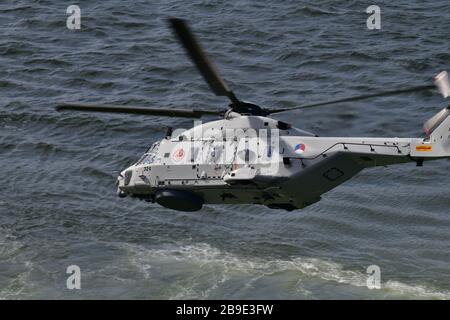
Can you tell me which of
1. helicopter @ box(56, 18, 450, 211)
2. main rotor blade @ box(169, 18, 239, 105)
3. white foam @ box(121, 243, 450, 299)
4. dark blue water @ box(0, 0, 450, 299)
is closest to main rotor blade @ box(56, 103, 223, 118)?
helicopter @ box(56, 18, 450, 211)

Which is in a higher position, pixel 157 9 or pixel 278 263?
pixel 157 9

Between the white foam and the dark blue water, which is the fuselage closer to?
the dark blue water

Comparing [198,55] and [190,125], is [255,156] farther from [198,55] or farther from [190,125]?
[190,125]

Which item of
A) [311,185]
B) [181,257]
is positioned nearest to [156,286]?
[181,257]

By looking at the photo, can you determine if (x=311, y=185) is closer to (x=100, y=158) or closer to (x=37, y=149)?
(x=100, y=158)

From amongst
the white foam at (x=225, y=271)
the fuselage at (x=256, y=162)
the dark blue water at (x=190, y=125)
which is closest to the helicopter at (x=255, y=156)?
→ the fuselage at (x=256, y=162)

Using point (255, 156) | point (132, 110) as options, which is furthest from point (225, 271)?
point (132, 110)
